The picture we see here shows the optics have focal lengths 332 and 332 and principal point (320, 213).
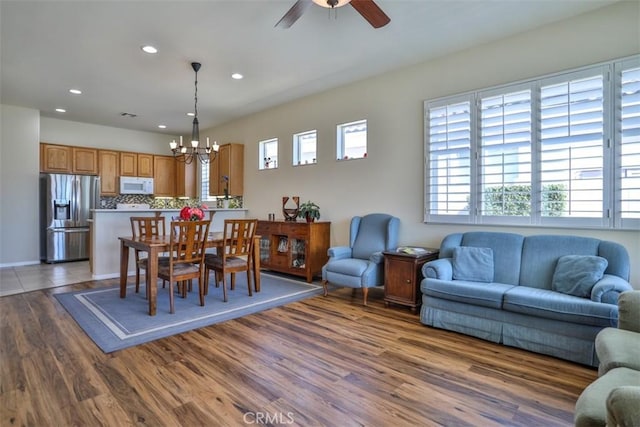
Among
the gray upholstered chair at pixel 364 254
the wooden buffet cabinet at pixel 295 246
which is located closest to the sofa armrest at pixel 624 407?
the gray upholstered chair at pixel 364 254

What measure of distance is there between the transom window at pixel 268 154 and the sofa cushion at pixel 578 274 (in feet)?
15.4

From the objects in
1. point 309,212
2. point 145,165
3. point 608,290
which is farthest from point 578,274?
point 145,165

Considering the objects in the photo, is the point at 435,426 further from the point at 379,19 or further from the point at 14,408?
the point at 379,19

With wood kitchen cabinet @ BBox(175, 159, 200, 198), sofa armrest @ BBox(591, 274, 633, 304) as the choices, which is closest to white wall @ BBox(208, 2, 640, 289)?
sofa armrest @ BBox(591, 274, 633, 304)

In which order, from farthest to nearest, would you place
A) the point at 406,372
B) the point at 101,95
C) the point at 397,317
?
the point at 101,95, the point at 397,317, the point at 406,372

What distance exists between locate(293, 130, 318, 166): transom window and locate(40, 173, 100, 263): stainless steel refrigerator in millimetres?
4386

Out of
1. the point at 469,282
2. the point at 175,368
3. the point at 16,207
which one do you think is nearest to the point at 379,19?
the point at 469,282

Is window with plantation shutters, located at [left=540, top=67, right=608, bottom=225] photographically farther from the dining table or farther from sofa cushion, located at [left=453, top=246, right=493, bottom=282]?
the dining table

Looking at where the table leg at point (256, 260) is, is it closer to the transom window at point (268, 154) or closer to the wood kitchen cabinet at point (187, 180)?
the transom window at point (268, 154)

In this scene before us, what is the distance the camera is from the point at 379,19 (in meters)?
2.67

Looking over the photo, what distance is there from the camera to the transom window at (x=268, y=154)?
635 cm

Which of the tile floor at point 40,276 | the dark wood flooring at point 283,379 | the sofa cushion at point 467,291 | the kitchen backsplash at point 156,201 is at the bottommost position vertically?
the dark wood flooring at point 283,379

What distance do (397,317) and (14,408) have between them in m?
3.05

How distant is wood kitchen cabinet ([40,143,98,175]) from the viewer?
6.71 m
